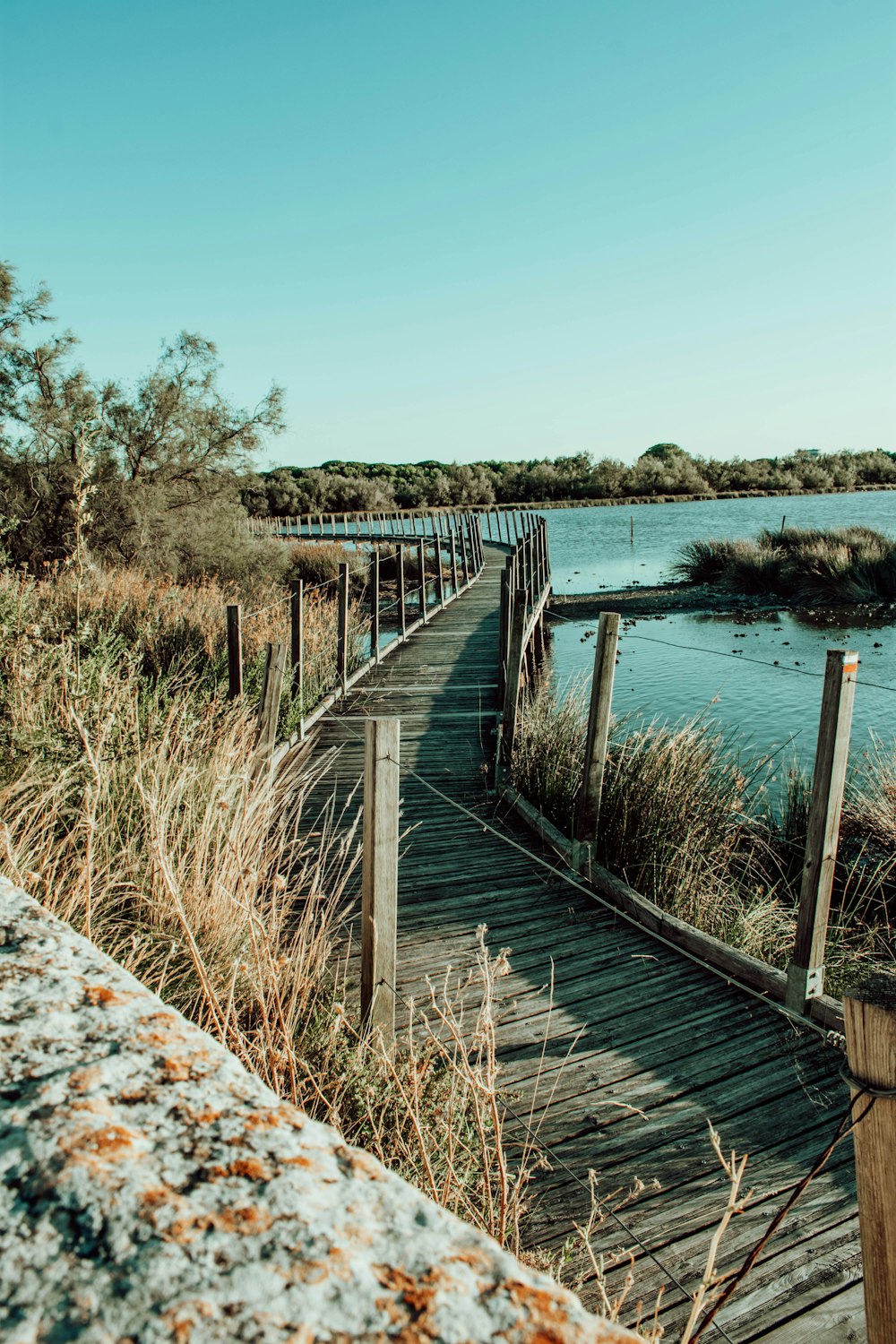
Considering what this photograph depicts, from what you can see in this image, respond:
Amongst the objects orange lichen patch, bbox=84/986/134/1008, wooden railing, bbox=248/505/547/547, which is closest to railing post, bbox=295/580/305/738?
orange lichen patch, bbox=84/986/134/1008

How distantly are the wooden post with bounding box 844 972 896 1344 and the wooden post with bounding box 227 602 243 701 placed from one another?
6.63 metres

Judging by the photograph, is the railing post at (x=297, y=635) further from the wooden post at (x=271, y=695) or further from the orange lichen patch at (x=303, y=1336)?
the orange lichen patch at (x=303, y=1336)

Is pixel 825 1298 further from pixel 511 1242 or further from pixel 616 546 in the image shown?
pixel 616 546

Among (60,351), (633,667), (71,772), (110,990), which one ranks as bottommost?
(633,667)

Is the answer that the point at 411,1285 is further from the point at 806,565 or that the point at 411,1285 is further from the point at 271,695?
the point at 806,565

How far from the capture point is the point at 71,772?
12.2 ft

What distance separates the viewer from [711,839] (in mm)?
6008

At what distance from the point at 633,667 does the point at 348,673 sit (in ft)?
21.8

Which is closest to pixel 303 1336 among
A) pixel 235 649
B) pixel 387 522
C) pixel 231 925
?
pixel 231 925

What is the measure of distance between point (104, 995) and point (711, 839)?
221 inches

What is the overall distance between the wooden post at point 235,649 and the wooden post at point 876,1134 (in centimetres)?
663

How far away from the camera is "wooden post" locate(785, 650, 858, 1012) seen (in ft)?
12.0

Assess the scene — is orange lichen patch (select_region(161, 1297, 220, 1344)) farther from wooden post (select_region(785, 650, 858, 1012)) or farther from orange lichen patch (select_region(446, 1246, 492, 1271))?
wooden post (select_region(785, 650, 858, 1012))

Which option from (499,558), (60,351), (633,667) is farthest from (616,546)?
(60,351)
